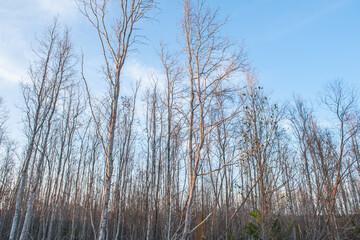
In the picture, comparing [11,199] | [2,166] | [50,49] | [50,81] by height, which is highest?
[50,49]

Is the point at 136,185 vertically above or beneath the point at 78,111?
beneath

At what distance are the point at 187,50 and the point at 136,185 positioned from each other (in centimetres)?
1699

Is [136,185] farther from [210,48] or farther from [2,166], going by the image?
[210,48]

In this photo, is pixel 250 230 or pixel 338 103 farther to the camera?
pixel 338 103

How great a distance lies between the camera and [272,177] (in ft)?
20.9

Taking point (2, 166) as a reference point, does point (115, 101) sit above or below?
below

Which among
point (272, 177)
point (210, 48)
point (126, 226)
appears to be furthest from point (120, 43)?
point (126, 226)

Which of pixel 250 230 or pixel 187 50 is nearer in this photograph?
pixel 187 50

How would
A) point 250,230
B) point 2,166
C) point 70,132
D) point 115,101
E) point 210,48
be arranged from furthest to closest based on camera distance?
point 2,166
point 70,132
point 250,230
point 210,48
point 115,101

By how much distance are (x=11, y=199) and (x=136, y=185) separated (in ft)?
34.1

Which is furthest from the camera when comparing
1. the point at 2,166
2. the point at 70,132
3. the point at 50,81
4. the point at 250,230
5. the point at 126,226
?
the point at 2,166

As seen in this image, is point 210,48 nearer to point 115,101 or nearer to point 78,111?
point 115,101

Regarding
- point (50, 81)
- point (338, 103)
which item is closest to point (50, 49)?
point (50, 81)

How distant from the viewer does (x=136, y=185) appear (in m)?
20.6
